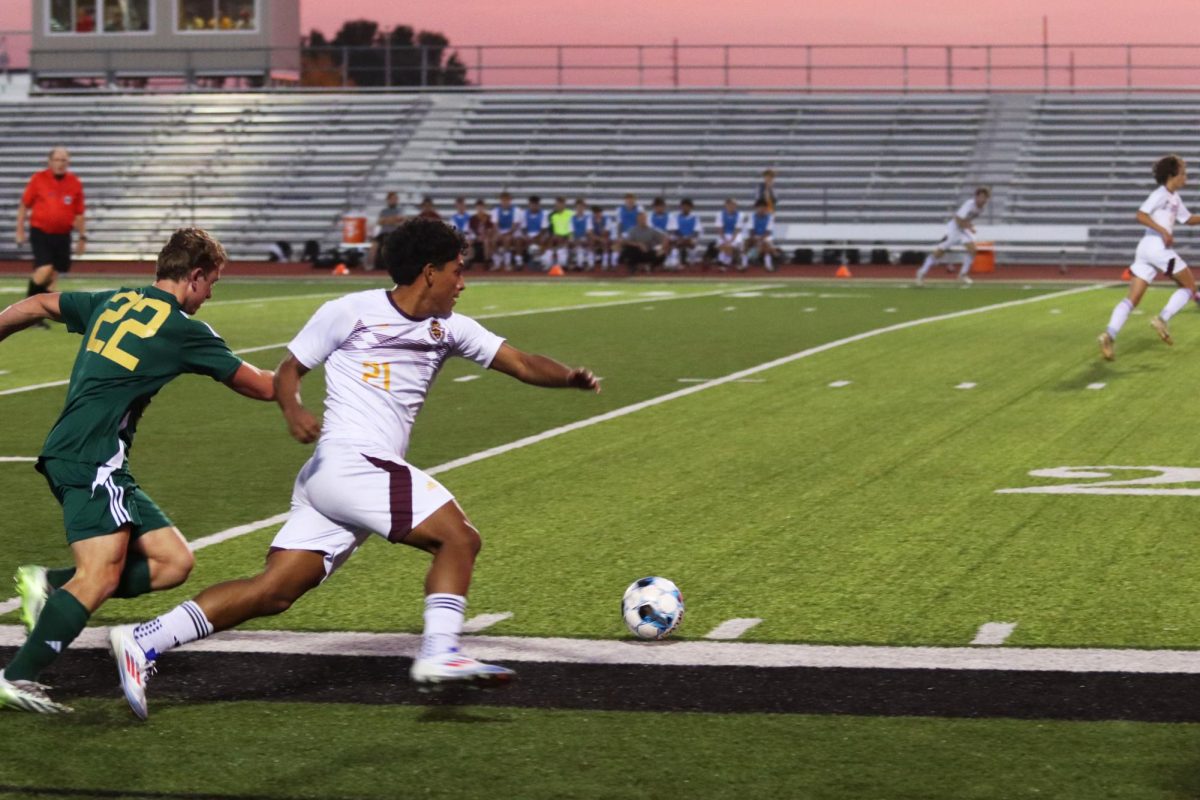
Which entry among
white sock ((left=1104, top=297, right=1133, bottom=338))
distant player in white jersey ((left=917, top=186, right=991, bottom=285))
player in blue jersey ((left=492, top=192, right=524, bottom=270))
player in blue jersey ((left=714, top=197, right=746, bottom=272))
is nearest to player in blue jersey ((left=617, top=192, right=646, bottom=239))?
player in blue jersey ((left=714, top=197, right=746, bottom=272))

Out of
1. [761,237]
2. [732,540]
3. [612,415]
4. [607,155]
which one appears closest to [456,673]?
[732,540]

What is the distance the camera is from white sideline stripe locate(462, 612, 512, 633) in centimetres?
700

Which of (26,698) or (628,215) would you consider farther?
(628,215)

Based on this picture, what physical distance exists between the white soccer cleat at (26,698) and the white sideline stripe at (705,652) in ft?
2.72

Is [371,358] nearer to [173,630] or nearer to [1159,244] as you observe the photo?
[173,630]

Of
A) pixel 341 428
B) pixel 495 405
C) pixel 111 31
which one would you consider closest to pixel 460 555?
pixel 341 428

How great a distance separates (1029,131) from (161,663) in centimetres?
4381

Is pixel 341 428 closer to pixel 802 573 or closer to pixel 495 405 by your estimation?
pixel 802 573

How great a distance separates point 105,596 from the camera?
6.03m

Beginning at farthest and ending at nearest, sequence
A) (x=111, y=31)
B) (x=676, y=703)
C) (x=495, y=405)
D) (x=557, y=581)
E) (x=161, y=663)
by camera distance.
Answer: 1. (x=111, y=31)
2. (x=495, y=405)
3. (x=557, y=581)
4. (x=161, y=663)
5. (x=676, y=703)

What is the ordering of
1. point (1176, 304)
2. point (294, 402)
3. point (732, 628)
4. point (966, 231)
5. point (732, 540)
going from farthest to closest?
1. point (966, 231)
2. point (1176, 304)
3. point (732, 540)
4. point (732, 628)
5. point (294, 402)

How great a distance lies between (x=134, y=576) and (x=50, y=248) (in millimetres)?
17202

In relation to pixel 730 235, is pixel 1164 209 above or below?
above

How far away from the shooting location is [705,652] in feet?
21.8
